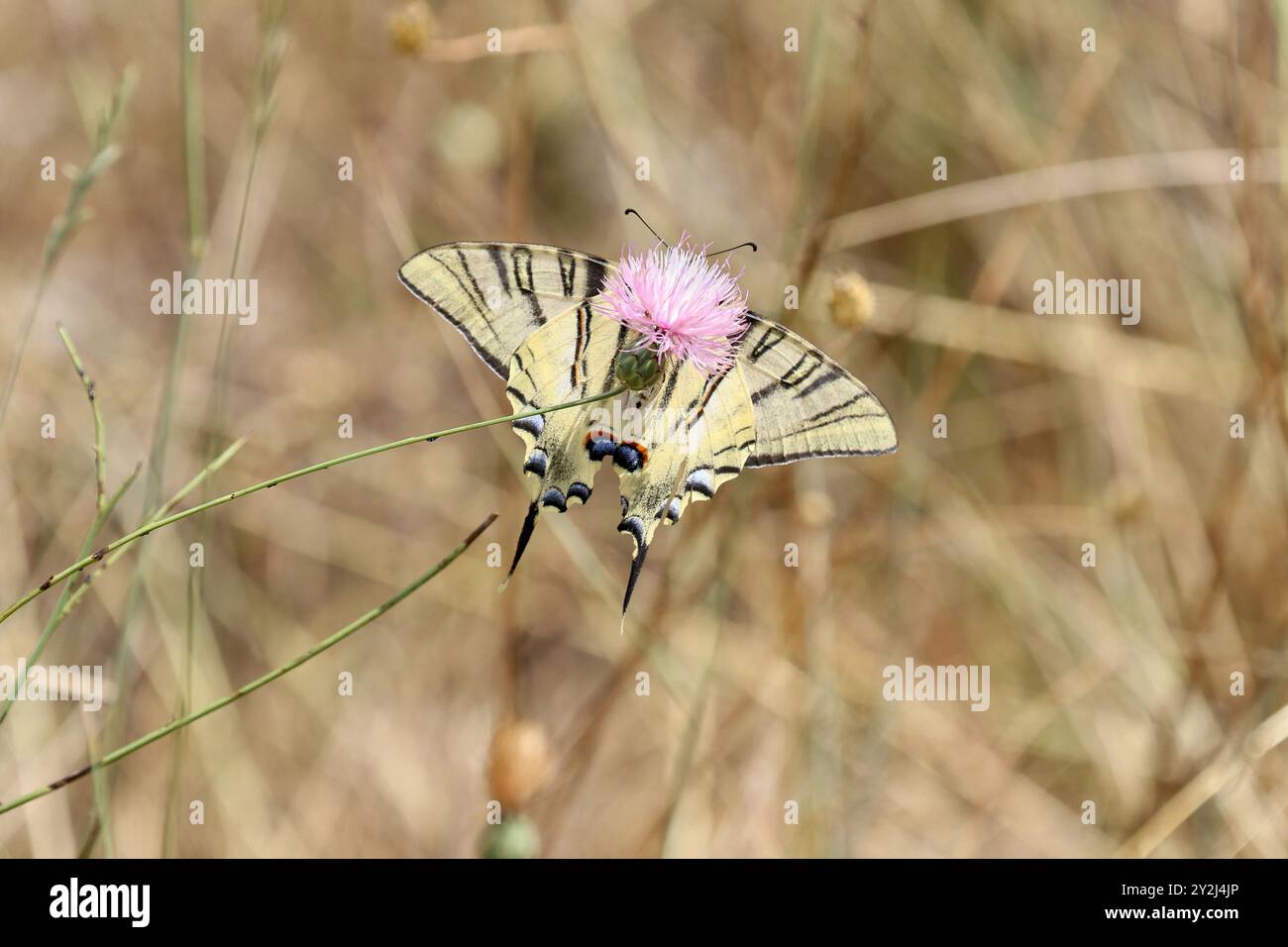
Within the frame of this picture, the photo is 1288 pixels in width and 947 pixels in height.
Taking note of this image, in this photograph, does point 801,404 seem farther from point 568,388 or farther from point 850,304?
point 850,304

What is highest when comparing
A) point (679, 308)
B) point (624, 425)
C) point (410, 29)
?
point (410, 29)

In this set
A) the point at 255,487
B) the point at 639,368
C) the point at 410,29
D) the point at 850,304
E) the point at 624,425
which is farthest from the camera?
the point at 410,29

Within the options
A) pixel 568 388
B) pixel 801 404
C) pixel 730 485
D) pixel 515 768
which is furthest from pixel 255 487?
pixel 730 485

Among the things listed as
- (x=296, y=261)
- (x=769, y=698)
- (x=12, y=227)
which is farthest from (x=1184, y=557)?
(x=12, y=227)

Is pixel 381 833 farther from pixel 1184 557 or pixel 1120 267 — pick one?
pixel 1120 267

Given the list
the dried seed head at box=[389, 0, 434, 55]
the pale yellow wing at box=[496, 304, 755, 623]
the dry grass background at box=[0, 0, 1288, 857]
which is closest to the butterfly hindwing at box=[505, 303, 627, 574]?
the pale yellow wing at box=[496, 304, 755, 623]

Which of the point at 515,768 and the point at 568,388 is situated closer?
the point at 568,388
